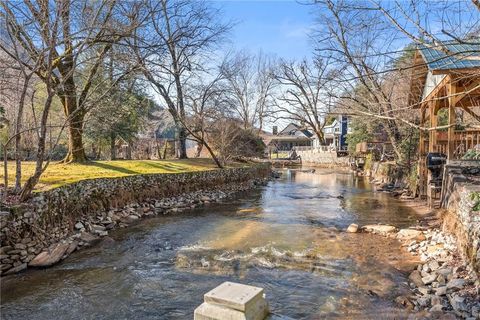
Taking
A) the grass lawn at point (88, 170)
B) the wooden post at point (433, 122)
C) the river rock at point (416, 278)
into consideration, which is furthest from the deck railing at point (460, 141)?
the grass lawn at point (88, 170)

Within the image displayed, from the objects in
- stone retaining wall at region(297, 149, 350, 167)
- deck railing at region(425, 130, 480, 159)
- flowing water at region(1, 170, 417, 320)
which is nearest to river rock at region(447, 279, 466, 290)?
flowing water at region(1, 170, 417, 320)

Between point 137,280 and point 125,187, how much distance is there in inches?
242

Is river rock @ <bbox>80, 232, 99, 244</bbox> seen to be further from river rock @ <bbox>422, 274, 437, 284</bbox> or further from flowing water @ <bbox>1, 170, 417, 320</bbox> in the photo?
river rock @ <bbox>422, 274, 437, 284</bbox>

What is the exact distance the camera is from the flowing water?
516 centimetres

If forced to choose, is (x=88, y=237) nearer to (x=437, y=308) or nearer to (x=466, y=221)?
(x=437, y=308)

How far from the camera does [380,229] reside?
9438 millimetres

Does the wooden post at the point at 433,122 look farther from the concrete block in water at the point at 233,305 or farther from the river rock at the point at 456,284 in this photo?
the concrete block in water at the point at 233,305

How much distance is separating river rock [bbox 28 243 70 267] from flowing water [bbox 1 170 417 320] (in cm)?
18

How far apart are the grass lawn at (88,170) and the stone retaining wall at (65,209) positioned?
41 cm

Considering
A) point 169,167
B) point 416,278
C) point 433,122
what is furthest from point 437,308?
point 169,167

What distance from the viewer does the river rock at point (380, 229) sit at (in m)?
9.27

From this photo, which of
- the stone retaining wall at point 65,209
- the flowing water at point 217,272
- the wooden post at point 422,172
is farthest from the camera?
→ the wooden post at point 422,172

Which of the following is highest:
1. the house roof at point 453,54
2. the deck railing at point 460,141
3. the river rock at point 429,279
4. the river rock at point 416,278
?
the house roof at point 453,54

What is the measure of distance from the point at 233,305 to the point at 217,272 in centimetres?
364
